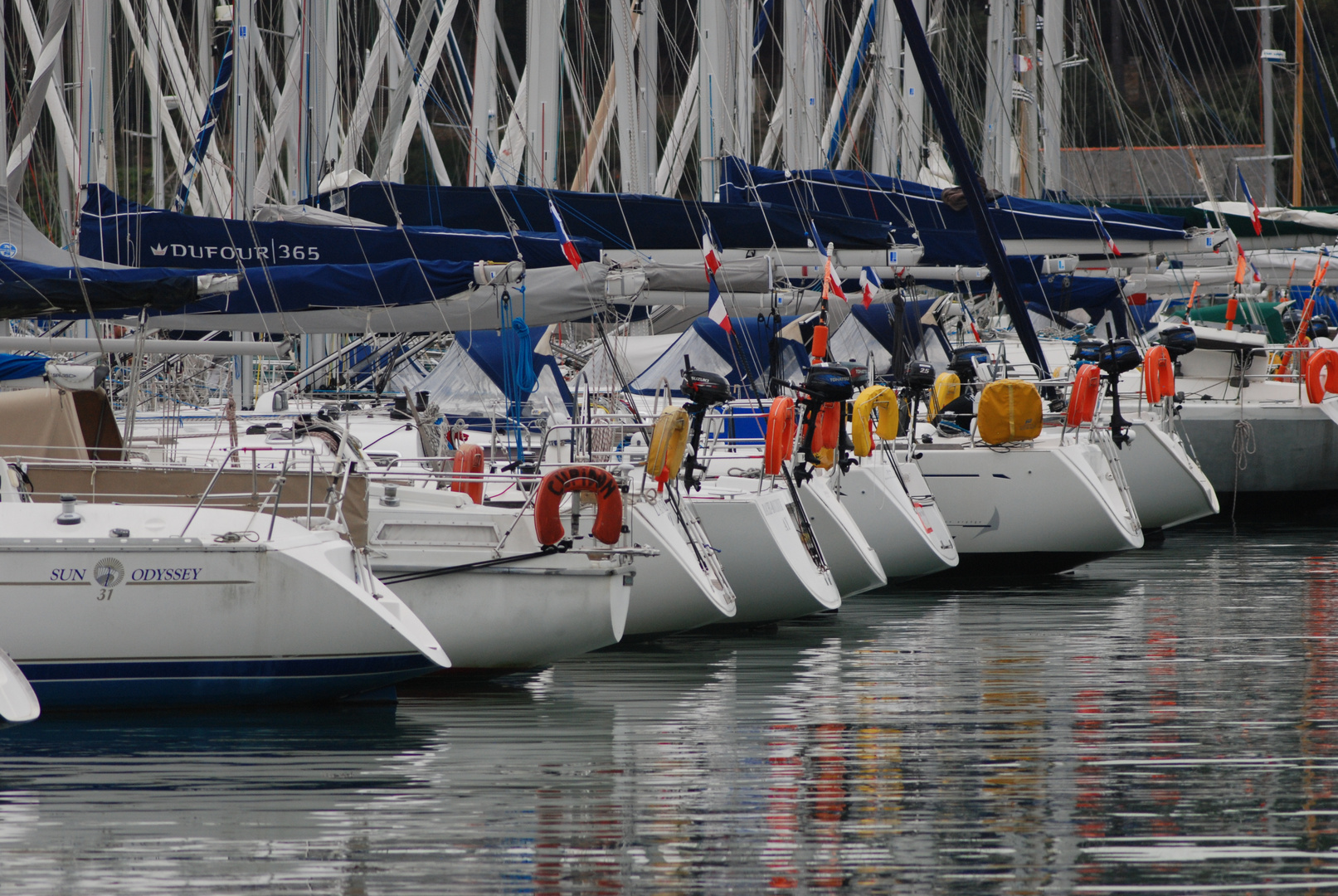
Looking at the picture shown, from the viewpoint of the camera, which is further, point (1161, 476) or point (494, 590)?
point (1161, 476)

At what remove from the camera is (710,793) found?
705 cm

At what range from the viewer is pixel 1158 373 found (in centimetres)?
1692

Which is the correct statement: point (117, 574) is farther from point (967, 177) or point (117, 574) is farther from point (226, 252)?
point (967, 177)

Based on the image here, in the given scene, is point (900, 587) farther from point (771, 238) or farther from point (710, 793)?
point (710, 793)

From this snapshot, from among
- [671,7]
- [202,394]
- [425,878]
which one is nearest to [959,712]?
[425,878]

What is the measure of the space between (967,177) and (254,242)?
626 centimetres

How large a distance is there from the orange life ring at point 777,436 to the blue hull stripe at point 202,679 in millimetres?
4008

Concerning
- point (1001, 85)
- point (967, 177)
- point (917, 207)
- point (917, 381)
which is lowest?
point (917, 381)

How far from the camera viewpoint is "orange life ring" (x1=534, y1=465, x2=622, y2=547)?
916 cm

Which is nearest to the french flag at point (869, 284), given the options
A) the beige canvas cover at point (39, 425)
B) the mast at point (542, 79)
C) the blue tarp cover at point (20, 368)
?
the mast at point (542, 79)

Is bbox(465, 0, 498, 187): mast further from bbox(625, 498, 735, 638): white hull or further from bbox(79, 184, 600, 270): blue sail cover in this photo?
bbox(625, 498, 735, 638): white hull

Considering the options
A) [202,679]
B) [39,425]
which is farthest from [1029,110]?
[202,679]

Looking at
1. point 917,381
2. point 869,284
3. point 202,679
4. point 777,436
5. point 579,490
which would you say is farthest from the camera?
point 869,284

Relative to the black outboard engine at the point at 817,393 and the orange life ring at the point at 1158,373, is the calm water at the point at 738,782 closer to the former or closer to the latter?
the black outboard engine at the point at 817,393
